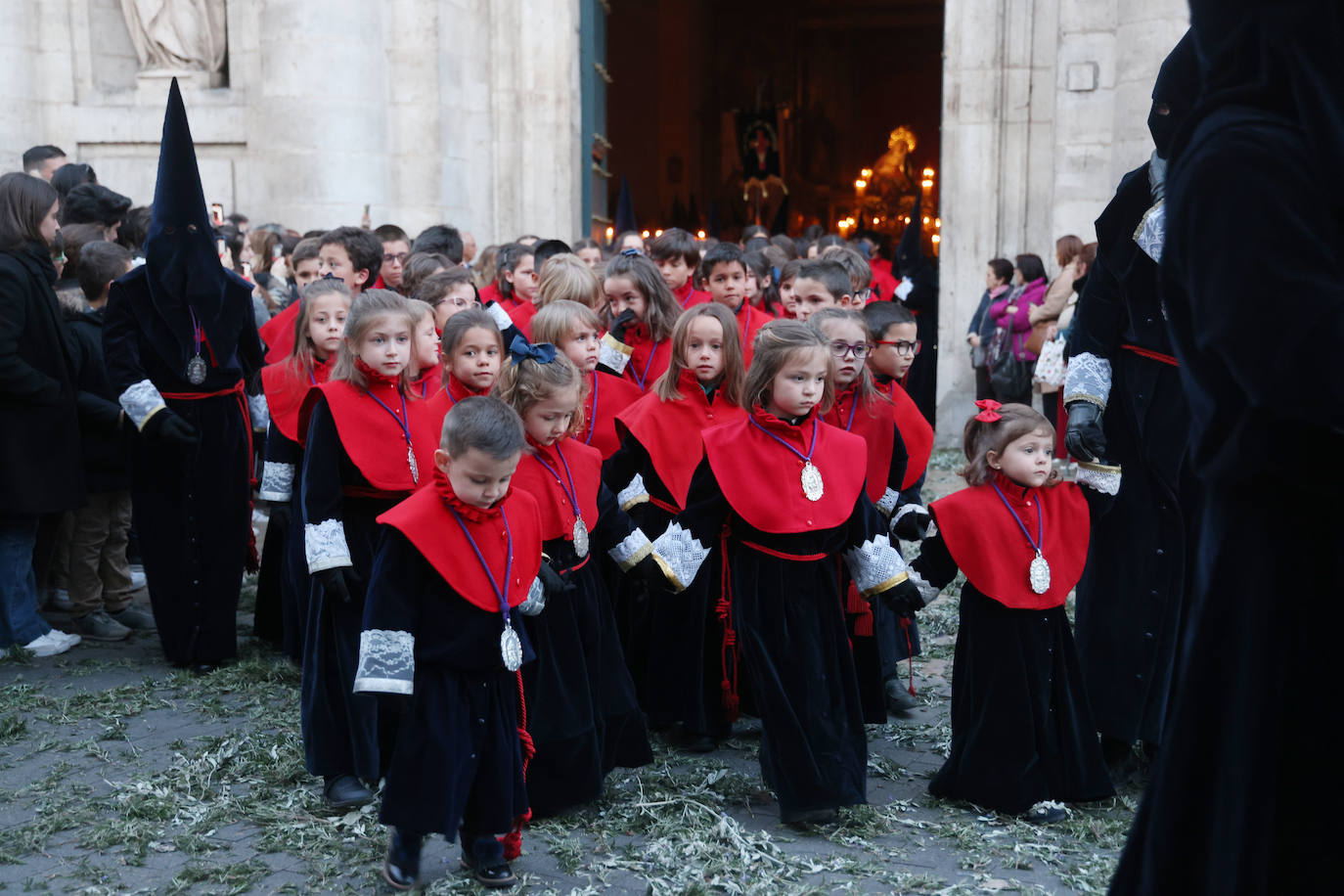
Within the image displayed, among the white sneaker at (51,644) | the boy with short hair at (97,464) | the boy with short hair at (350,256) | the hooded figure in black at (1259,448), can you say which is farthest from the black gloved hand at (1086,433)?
the white sneaker at (51,644)

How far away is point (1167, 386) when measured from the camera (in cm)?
463

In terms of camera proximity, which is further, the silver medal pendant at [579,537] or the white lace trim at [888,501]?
the white lace trim at [888,501]

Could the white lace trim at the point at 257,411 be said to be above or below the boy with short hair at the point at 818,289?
below

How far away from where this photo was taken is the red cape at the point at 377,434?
15.4 ft

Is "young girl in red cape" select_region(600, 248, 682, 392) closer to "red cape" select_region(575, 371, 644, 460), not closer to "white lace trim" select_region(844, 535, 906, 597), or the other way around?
"red cape" select_region(575, 371, 644, 460)

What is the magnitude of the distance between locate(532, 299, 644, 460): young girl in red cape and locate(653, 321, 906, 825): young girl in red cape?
65 cm

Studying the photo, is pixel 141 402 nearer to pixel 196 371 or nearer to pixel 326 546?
pixel 196 371

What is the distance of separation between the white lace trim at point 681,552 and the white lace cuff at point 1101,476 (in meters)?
1.32

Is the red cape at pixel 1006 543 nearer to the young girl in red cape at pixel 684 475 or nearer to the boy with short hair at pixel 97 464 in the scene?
the young girl in red cape at pixel 684 475

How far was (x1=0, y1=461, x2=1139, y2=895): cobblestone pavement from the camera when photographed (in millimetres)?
4062

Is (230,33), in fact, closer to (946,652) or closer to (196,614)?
(196,614)

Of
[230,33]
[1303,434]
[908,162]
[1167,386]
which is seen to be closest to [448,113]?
[230,33]

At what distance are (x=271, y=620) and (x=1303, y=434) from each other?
221 inches

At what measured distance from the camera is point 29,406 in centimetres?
652
